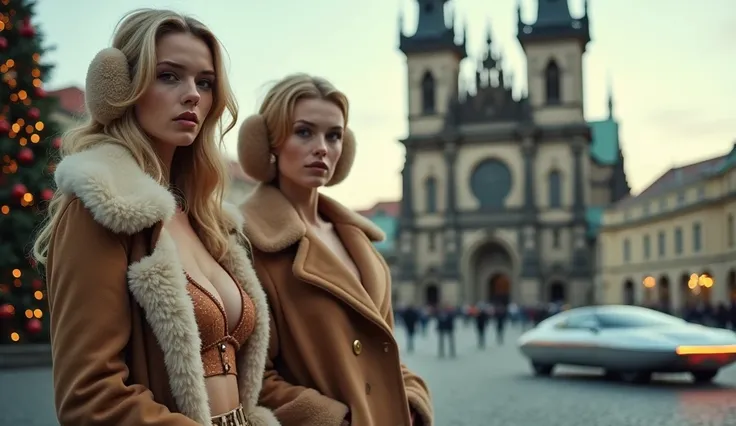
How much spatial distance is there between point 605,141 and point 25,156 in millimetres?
67630

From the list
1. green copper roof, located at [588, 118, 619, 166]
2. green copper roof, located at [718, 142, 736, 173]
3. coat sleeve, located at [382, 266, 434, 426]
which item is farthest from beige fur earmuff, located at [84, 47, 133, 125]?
green copper roof, located at [588, 118, 619, 166]

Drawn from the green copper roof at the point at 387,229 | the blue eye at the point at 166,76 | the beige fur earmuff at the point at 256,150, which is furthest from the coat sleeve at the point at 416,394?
the green copper roof at the point at 387,229

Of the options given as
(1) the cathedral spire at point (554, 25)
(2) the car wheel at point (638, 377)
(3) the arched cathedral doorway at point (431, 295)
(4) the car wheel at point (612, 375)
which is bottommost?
(3) the arched cathedral doorway at point (431, 295)

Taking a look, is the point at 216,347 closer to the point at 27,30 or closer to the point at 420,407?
the point at 420,407

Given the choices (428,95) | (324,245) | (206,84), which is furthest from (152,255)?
(428,95)

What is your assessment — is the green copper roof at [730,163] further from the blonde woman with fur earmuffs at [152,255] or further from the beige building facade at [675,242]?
the blonde woman with fur earmuffs at [152,255]

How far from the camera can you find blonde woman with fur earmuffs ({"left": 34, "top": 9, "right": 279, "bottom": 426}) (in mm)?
1927

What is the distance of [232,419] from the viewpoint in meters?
2.28

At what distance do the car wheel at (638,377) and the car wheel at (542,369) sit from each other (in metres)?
1.80

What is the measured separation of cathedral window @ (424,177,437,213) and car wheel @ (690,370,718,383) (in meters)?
46.3

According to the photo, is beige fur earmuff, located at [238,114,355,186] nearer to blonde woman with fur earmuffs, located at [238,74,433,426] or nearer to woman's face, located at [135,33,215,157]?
blonde woman with fur earmuffs, located at [238,74,433,426]

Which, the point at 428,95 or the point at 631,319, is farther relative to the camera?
the point at 428,95

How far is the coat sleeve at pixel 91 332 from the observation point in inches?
74.5

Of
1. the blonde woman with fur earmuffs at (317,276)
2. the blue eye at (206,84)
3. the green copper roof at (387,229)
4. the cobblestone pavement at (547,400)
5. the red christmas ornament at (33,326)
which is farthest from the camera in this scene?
the green copper roof at (387,229)
